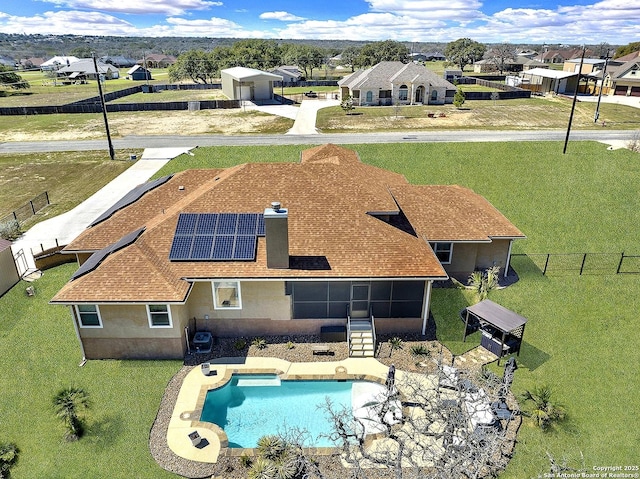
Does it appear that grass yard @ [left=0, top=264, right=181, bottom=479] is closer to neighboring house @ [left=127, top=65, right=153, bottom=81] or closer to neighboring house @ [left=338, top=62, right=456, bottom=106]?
neighboring house @ [left=338, top=62, right=456, bottom=106]

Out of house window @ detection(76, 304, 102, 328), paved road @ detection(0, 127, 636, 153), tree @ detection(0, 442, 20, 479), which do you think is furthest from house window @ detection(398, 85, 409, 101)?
tree @ detection(0, 442, 20, 479)

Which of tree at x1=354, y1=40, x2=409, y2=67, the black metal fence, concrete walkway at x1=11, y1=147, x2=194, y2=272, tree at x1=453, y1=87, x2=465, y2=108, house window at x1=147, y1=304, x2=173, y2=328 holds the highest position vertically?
tree at x1=354, y1=40, x2=409, y2=67

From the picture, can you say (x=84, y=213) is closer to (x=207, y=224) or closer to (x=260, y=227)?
(x=207, y=224)

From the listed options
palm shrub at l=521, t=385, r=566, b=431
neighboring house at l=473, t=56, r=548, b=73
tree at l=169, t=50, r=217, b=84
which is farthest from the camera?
neighboring house at l=473, t=56, r=548, b=73

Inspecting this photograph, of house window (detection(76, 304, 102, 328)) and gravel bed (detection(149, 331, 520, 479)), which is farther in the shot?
house window (detection(76, 304, 102, 328))

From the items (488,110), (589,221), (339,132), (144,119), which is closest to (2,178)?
(144,119)

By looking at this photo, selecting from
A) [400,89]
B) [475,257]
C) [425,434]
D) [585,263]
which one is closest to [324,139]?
[400,89]

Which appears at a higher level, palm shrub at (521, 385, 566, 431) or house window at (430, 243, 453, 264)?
house window at (430, 243, 453, 264)
